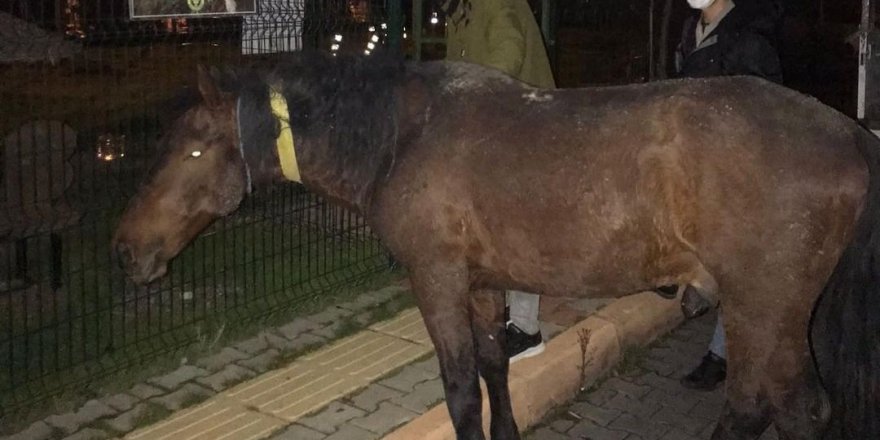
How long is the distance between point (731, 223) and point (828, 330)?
684 millimetres

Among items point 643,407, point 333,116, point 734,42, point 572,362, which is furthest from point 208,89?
point 643,407

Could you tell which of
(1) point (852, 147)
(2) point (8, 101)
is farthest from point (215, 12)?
(2) point (8, 101)

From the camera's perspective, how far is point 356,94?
3.43 m

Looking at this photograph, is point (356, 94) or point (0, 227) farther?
point (0, 227)

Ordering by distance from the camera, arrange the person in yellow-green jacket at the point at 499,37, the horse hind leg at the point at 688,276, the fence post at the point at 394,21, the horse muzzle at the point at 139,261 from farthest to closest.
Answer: the fence post at the point at 394,21 < the person in yellow-green jacket at the point at 499,37 < the horse muzzle at the point at 139,261 < the horse hind leg at the point at 688,276

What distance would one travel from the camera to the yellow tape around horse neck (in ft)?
11.2

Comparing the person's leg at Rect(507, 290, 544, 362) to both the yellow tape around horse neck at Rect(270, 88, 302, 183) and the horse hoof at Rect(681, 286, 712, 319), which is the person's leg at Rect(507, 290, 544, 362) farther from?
A: the yellow tape around horse neck at Rect(270, 88, 302, 183)

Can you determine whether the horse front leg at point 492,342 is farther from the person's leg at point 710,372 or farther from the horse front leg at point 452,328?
the person's leg at point 710,372

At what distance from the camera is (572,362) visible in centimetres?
518

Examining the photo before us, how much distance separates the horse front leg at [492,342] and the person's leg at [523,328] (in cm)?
92

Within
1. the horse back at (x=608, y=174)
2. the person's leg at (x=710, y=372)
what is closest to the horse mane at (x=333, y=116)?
the horse back at (x=608, y=174)

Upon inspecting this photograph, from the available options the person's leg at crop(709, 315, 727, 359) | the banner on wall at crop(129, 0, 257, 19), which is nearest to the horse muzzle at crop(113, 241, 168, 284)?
the banner on wall at crop(129, 0, 257, 19)

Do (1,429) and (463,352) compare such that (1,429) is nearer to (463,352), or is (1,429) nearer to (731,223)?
(463,352)

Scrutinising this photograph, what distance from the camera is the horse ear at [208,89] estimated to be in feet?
10.9
